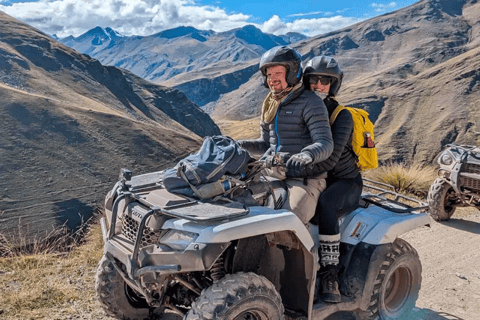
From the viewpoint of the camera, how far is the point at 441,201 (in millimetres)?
8047

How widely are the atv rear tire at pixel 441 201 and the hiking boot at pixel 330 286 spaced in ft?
15.6

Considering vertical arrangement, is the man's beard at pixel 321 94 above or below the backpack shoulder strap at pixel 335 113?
above

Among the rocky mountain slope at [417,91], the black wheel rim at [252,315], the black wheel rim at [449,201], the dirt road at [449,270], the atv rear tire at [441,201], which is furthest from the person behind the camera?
the rocky mountain slope at [417,91]

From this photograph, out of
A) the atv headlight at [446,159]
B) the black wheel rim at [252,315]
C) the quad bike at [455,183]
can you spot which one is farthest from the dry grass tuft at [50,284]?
the atv headlight at [446,159]

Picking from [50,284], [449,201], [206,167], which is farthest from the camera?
[449,201]

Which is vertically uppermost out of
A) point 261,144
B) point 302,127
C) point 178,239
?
point 302,127

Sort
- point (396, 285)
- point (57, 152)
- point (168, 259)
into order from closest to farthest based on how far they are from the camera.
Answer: point (168, 259)
point (396, 285)
point (57, 152)

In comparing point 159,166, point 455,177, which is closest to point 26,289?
point 455,177

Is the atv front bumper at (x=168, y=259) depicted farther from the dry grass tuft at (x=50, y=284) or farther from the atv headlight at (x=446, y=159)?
the atv headlight at (x=446, y=159)

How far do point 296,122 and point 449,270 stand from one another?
126 inches

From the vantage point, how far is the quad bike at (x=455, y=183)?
7.83 m

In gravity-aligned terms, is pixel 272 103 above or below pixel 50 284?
above

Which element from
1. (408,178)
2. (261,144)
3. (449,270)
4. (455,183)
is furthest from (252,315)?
(408,178)

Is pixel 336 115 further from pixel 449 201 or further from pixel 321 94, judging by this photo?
pixel 449 201
